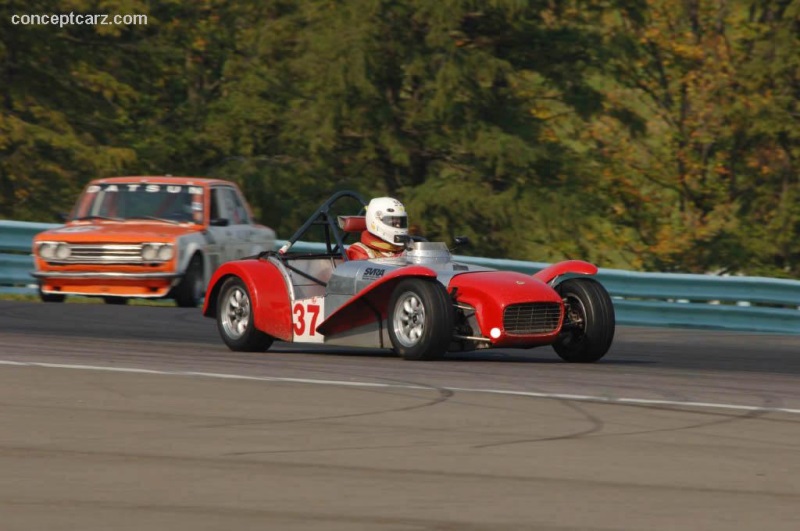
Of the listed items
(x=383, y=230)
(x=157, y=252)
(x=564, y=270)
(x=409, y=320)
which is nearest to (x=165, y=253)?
(x=157, y=252)

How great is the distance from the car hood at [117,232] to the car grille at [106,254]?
3.0 inches

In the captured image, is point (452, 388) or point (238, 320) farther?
point (238, 320)

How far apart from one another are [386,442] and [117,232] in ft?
39.8

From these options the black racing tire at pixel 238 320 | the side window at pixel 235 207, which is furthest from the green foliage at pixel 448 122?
the black racing tire at pixel 238 320

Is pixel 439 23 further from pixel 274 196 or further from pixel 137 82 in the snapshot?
pixel 137 82

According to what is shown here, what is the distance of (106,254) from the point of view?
64.8 ft

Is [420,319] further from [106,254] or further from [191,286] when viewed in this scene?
[106,254]

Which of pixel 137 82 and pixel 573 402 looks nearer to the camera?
pixel 573 402

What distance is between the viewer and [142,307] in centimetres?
1948

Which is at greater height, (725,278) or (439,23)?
(439,23)

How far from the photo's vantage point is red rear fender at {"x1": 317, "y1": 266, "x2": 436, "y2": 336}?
12.9 m

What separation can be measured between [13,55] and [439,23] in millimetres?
9075

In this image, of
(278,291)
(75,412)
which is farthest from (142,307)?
(75,412)

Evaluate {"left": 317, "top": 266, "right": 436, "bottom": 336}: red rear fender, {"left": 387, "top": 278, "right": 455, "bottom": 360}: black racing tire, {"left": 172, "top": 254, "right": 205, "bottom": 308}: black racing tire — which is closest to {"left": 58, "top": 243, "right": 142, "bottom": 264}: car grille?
{"left": 172, "top": 254, "right": 205, "bottom": 308}: black racing tire
